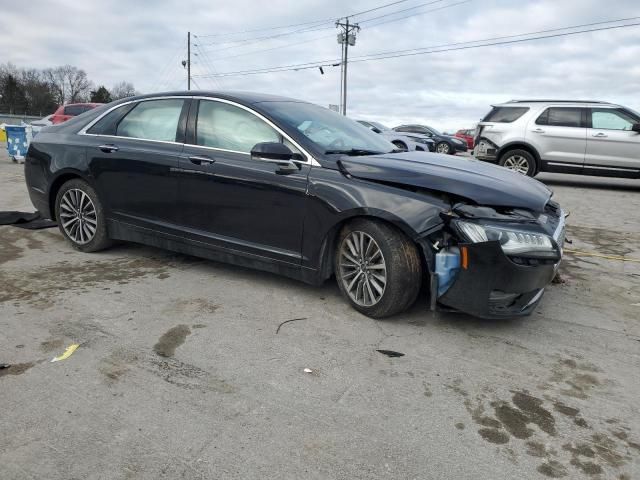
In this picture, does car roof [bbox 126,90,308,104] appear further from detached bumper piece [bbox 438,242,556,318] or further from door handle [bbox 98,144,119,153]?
detached bumper piece [bbox 438,242,556,318]

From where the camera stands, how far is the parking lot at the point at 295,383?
2283mm

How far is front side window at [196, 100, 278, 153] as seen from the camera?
4.21 metres

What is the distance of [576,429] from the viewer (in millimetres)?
2539

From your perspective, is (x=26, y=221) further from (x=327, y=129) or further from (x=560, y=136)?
(x=560, y=136)

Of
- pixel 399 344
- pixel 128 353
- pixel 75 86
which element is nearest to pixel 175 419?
pixel 128 353

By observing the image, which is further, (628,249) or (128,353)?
(628,249)

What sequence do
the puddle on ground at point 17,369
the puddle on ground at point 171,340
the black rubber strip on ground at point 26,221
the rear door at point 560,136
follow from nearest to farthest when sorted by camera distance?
1. the puddle on ground at point 17,369
2. the puddle on ground at point 171,340
3. the black rubber strip on ground at point 26,221
4. the rear door at point 560,136

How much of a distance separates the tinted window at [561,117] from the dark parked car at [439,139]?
11.3 meters

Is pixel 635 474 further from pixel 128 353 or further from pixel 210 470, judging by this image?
pixel 128 353

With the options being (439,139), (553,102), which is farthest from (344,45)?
(553,102)

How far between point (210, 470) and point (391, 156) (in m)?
2.76

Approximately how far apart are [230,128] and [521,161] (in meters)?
8.84

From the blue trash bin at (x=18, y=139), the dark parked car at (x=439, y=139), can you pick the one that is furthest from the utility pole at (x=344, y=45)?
the blue trash bin at (x=18, y=139)

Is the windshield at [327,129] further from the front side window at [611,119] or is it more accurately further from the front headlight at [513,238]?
the front side window at [611,119]
